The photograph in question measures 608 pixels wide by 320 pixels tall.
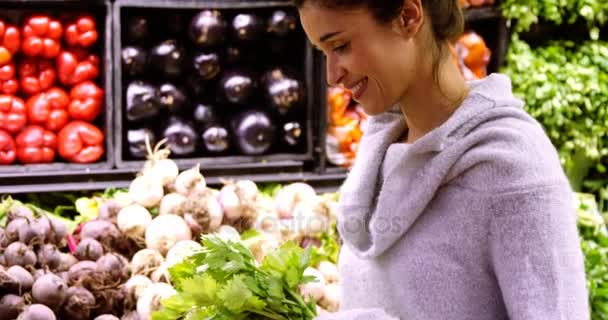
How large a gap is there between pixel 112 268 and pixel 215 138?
1135 millimetres

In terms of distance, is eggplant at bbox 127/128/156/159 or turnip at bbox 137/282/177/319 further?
eggplant at bbox 127/128/156/159

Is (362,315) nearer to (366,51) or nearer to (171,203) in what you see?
(366,51)

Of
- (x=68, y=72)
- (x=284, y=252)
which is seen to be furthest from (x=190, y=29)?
(x=284, y=252)

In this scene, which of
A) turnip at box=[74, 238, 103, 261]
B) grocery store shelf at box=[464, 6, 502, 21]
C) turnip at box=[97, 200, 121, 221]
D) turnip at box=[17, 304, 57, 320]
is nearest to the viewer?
turnip at box=[17, 304, 57, 320]

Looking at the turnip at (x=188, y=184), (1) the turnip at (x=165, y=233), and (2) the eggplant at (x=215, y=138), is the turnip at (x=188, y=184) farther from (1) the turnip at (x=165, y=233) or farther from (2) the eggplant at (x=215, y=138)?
(2) the eggplant at (x=215, y=138)

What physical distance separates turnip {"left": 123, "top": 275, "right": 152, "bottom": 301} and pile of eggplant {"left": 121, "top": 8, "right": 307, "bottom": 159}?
106cm

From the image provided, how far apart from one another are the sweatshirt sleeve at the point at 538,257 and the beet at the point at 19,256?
1.62 metres

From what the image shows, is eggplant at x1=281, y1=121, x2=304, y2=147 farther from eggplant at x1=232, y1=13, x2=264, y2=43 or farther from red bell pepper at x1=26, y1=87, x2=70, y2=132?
red bell pepper at x1=26, y1=87, x2=70, y2=132

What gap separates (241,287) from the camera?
129 centimetres

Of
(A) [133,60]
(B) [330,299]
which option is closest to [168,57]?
(A) [133,60]

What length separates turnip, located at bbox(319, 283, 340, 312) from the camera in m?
2.63

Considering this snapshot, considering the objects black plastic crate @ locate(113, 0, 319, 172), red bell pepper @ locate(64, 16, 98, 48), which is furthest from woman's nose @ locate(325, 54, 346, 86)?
→ red bell pepper @ locate(64, 16, 98, 48)

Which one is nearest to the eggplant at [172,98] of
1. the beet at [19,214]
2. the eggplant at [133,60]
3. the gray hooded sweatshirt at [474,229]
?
the eggplant at [133,60]

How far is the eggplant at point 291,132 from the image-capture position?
355 cm
